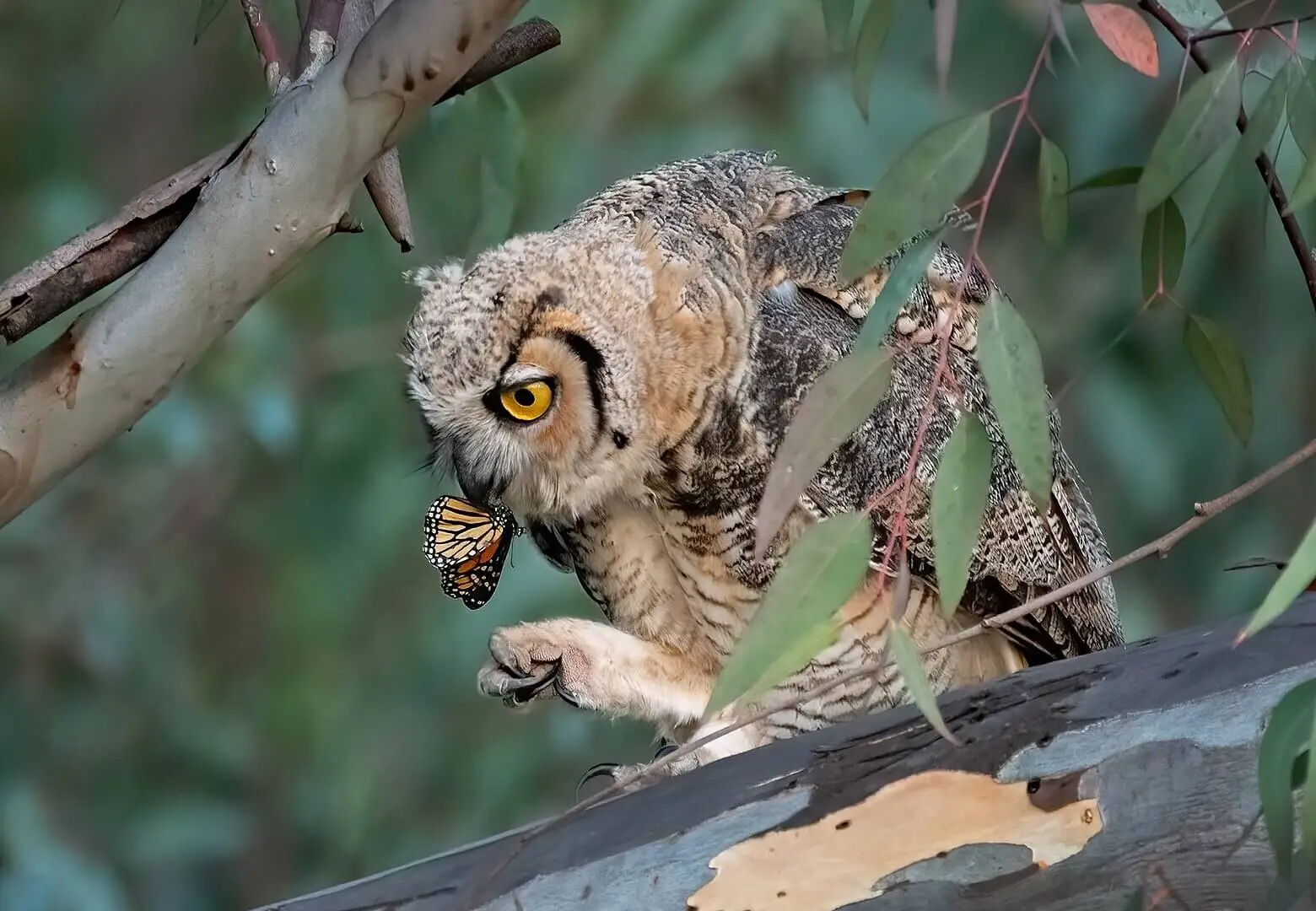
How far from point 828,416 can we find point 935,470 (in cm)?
76

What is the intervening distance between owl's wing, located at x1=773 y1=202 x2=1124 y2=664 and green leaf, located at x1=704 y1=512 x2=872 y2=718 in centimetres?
70

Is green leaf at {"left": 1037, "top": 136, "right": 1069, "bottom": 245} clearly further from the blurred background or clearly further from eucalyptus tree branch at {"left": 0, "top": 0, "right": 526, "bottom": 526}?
the blurred background

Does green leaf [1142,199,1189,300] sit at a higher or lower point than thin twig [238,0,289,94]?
lower

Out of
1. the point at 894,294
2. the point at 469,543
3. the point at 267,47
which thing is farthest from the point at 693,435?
the point at 894,294

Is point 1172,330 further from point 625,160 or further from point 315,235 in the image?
point 315,235

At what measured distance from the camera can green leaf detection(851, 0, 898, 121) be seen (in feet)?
3.49

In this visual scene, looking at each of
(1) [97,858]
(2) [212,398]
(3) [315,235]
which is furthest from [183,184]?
(1) [97,858]

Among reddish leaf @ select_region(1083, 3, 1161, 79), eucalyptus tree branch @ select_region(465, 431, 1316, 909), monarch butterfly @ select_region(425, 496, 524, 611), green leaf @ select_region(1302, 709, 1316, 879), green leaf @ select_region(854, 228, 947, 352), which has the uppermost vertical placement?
monarch butterfly @ select_region(425, 496, 524, 611)

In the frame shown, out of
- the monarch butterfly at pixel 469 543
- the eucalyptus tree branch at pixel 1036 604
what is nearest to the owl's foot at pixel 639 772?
the eucalyptus tree branch at pixel 1036 604

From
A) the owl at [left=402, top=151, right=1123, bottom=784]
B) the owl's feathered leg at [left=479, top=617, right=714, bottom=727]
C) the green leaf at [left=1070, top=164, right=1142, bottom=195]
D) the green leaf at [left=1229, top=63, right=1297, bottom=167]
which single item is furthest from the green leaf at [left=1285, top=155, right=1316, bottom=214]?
the owl's feathered leg at [left=479, top=617, right=714, bottom=727]

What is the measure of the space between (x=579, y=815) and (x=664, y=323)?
0.60 m

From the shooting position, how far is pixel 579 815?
1.22 meters

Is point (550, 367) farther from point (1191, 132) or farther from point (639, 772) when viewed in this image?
point (1191, 132)

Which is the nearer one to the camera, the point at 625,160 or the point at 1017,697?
the point at 1017,697
